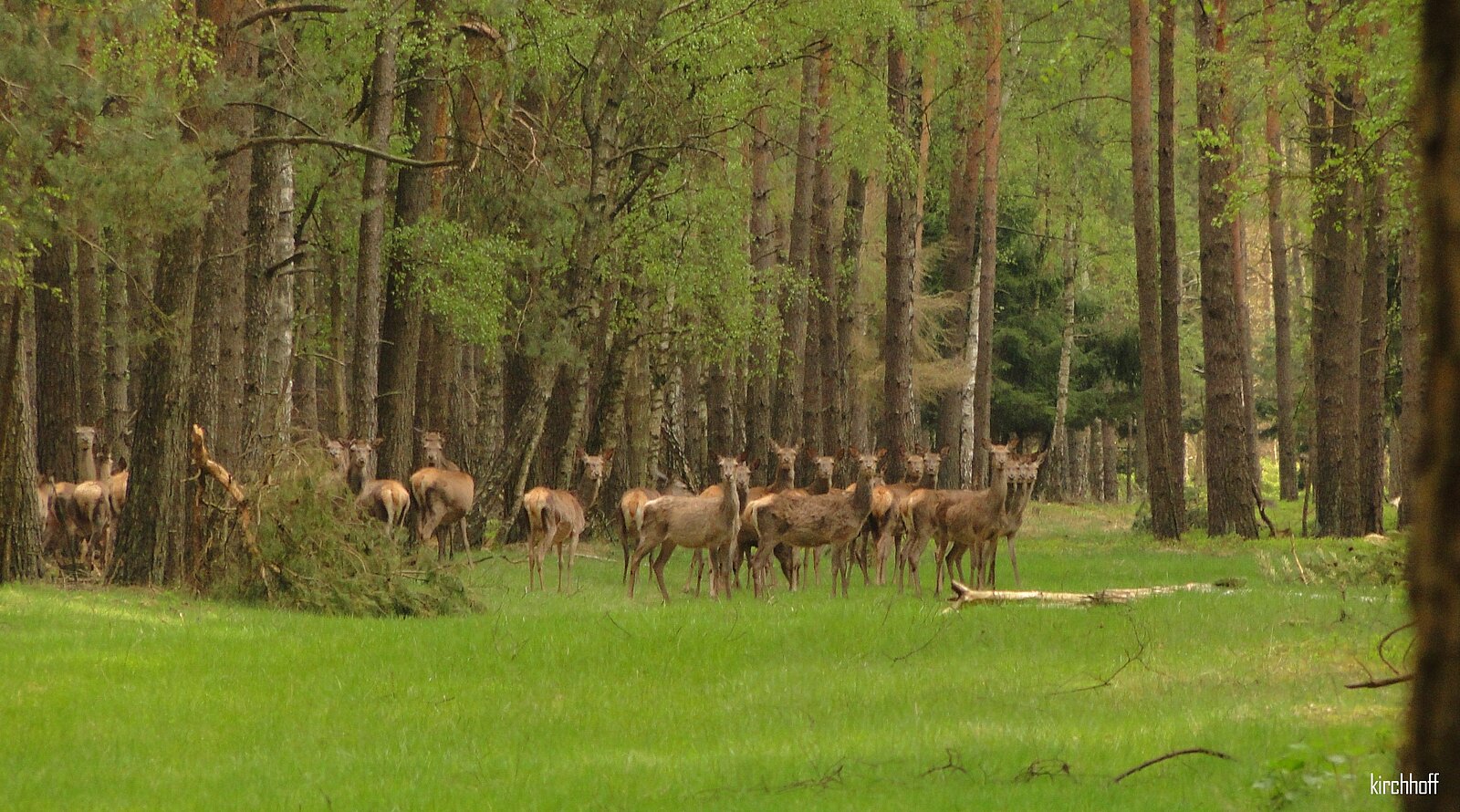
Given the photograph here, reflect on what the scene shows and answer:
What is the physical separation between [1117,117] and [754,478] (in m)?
18.8

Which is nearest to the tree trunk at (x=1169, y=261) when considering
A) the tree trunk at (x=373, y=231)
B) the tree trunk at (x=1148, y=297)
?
the tree trunk at (x=1148, y=297)

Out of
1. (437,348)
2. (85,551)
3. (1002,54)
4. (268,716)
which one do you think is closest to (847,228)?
(437,348)

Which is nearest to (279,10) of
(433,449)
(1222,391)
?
(433,449)

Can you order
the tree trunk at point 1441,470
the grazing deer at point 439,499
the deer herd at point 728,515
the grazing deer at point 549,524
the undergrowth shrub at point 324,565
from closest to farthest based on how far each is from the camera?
the tree trunk at point 1441,470 < the undergrowth shrub at point 324,565 < the deer herd at point 728,515 < the grazing deer at point 549,524 < the grazing deer at point 439,499

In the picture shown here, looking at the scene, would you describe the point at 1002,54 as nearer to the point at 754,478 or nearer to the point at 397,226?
the point at 754,478

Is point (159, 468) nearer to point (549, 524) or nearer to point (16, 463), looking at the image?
point (16, 463)

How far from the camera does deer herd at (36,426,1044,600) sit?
67.1 feet

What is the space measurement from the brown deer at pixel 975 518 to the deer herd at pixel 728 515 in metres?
0.02

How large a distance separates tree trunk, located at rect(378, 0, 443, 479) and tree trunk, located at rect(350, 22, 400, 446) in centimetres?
33

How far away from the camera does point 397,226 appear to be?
29344 mm

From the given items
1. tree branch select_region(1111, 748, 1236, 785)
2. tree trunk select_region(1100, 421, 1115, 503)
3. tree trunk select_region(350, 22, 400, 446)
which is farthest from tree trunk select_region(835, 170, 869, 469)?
tree trunk select_region(1100, 421, 1115, 503)

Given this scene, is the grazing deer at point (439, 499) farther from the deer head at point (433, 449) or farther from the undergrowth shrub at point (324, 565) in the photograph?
the undergrowth shrub at point (324, 565)

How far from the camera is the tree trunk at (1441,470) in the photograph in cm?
193

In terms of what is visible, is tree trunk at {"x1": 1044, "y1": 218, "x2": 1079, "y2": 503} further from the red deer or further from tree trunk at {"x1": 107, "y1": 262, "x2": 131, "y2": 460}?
tree trunk at {"x1": 107, "y1": 262, "x2": 131, "y2": 460}
